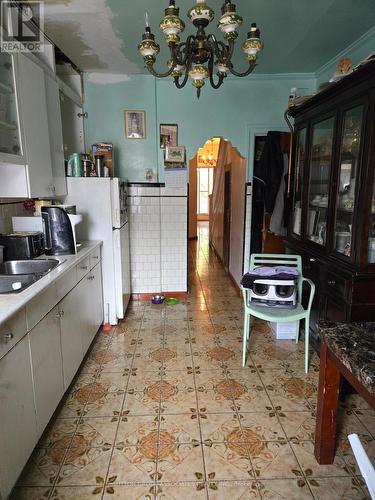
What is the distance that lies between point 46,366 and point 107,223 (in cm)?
153

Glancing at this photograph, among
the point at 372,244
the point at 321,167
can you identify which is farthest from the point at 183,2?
the point at 372,244

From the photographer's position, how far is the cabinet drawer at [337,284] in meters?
1.99

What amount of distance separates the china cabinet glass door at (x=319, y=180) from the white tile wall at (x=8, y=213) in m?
2.43

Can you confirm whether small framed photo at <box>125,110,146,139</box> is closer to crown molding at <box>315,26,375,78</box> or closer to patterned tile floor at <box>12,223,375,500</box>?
crown molding at <box>315,26,375,78</box>

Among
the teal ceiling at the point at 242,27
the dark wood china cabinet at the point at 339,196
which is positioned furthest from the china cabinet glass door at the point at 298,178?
the teal ceiling at the point at 242,27

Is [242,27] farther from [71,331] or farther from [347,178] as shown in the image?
[71,331]

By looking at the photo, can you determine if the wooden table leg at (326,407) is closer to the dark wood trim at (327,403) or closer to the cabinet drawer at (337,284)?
the dark wood trim at (327,403)

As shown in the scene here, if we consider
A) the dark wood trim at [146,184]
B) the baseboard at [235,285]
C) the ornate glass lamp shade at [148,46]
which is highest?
the ornate glass lamp shade at [148,46]

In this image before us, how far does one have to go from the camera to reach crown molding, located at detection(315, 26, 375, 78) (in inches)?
95.7

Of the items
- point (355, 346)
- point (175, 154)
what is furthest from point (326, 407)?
point (175, 154)

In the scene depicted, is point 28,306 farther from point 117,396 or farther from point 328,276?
point 328,276

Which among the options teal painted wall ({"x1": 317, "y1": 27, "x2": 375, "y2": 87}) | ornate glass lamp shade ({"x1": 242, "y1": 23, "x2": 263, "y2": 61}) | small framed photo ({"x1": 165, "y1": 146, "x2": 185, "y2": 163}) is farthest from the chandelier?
small framed photo ({"x1": 165, "y1": 146, "x2": 185, "y2": 163})

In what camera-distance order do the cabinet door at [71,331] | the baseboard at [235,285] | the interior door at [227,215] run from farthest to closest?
the interior door at [227,215] < the baseboard at [235,285] < the cabinet door at [71,331]

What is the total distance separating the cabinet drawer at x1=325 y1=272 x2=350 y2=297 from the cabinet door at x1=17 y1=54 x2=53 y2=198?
2160 mm
